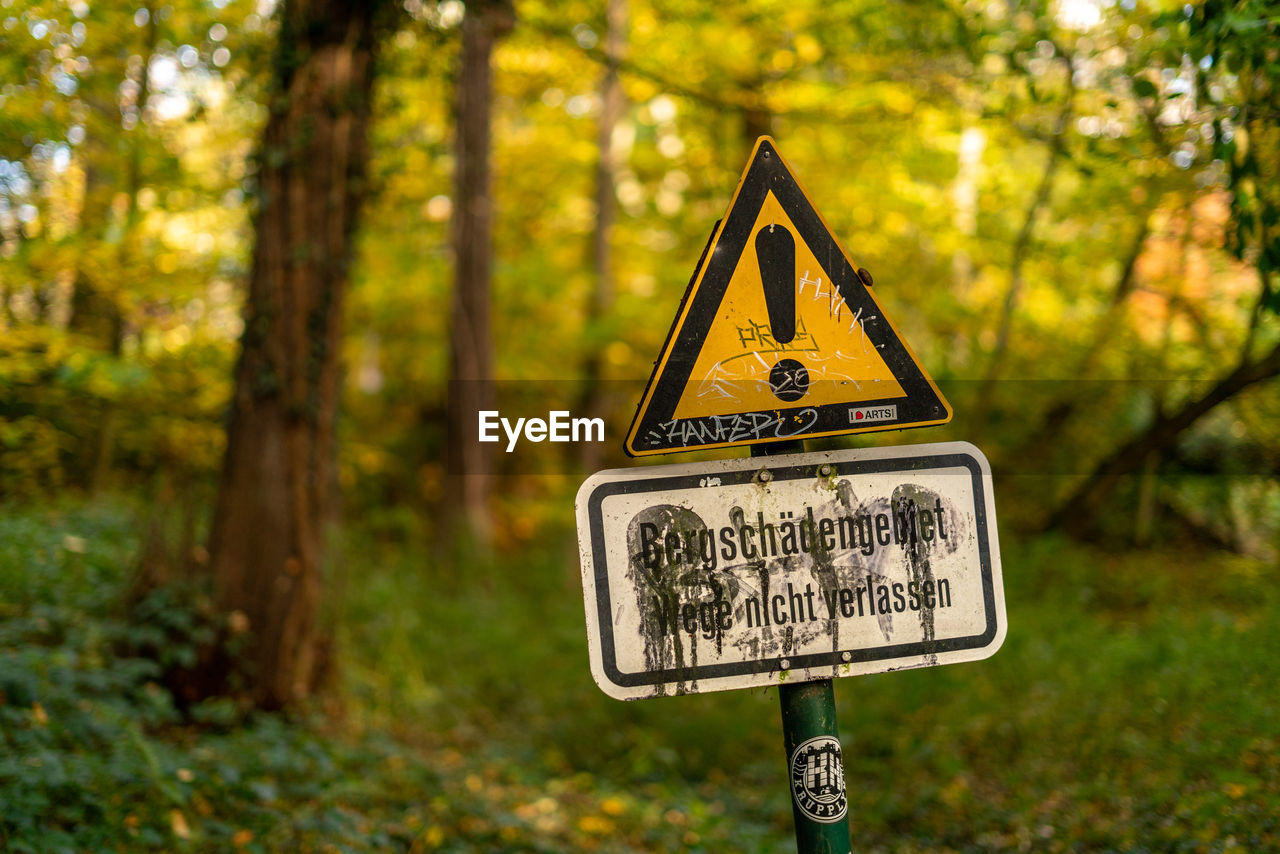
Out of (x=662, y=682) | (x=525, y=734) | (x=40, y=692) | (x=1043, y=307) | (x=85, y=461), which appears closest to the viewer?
(x=662, y=682)

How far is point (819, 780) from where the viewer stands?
70.9 inches

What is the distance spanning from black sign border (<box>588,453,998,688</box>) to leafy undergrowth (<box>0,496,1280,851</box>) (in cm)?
271

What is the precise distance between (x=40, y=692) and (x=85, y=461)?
4.39m

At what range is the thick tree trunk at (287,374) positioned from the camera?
17.9 feet

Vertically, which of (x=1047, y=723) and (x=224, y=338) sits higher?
(x=224, y=338)

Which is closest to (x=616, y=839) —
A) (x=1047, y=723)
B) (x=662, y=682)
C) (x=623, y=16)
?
(x=1047, y=723)

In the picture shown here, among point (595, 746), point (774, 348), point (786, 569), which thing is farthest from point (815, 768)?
point (595, 746)

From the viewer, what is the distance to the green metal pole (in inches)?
70.4

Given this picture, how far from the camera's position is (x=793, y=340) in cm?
186

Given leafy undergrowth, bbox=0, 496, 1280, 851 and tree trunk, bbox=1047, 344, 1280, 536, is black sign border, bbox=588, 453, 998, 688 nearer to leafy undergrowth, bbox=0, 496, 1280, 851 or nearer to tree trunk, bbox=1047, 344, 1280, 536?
leafy undergrowth, bbox=0, 496, 1280, 851

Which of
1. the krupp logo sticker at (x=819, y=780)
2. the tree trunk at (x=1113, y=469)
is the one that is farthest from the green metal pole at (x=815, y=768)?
the tree trunk at (x=1113, y=469)

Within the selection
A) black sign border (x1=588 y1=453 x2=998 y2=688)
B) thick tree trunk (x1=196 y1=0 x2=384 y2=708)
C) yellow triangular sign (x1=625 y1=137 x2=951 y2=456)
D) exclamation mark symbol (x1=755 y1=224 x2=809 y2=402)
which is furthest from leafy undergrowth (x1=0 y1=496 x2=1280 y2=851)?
exclamation mark symbol (x1=755 y1=224 x2=809 y2=402)

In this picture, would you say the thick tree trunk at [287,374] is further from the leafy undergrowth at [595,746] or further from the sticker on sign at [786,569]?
the sticker on sign at [786,569]

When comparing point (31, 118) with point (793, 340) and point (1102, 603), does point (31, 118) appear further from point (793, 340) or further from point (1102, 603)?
point (1102, 603)
